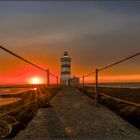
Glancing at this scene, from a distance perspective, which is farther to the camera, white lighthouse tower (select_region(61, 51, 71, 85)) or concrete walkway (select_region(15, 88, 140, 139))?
white lighthouse tower (select_region(61, 51, 71, 85))

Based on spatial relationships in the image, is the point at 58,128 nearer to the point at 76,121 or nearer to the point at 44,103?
the point at 76,121

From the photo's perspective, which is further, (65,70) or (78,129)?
(65,70)

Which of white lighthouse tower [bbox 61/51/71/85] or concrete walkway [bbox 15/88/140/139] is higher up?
white lighthouse tower [bbox 61/51/71/85]

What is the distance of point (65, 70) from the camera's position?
116 ft

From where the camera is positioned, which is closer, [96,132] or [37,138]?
[37,138]

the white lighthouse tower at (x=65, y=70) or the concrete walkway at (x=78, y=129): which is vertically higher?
the white lighthouse tower at (x=65, y=70)

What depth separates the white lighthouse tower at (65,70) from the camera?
3425cm

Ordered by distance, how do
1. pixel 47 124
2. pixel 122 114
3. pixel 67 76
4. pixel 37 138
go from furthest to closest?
pixel 67 76, pixel 122 114, pixel 47 124, pixel 37 138

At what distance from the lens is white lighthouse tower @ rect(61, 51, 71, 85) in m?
34.2

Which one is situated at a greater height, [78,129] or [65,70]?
[65,70]

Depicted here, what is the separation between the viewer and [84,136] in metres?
3.48

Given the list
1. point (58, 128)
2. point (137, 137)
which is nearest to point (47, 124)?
point (58, 128)

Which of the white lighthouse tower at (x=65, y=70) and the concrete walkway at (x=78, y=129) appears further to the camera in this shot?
the white lighthouse tower at (x=65, y=70)

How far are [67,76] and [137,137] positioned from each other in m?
31.0
